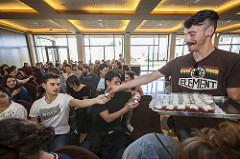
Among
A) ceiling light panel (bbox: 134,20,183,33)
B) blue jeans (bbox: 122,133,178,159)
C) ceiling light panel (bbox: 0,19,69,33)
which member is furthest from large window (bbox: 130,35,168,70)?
blue jeans (bbox: 122,133,178,159)

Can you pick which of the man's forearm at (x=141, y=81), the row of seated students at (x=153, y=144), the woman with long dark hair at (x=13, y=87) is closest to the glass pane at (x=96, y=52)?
the woman with long dark hair at (x=13, y=87)

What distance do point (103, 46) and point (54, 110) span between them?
9.51m

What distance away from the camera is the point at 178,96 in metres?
0.97

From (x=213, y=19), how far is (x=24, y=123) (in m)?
1.31

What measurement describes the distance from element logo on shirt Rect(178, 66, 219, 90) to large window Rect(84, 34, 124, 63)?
32.9ft

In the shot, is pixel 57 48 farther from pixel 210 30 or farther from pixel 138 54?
pixel 210 30

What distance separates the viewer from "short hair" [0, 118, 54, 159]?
18.1 inches

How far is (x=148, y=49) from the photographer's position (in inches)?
433

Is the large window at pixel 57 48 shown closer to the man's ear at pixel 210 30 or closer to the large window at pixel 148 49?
the large window at pixel 148 49

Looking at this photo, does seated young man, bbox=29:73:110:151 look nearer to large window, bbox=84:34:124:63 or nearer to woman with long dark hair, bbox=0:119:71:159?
woman with long dark hair, bbox=0:119:71:159

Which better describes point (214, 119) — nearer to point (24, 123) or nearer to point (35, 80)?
point (24, 123)

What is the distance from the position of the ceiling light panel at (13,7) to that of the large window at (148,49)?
749cm

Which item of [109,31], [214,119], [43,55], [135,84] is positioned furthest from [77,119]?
[43,55]

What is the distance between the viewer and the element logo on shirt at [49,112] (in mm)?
1538
